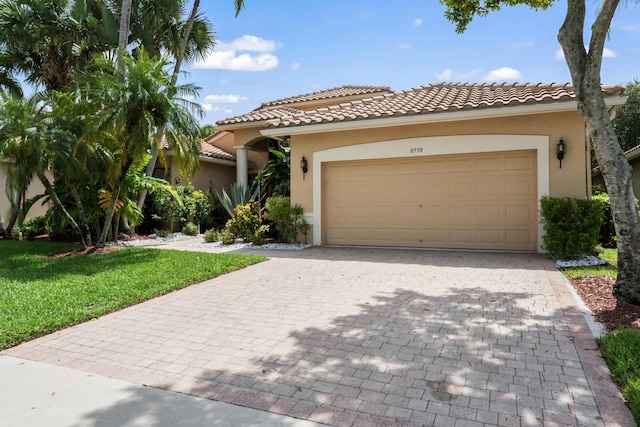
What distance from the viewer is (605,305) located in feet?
18.2

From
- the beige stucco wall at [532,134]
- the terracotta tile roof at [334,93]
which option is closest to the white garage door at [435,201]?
the beige stucco wall at [532,134]

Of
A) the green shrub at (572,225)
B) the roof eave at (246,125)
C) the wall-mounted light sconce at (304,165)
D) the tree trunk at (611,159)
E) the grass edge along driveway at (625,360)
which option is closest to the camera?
the grass edge along driveway at (625,360)

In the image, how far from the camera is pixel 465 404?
3.13 metres

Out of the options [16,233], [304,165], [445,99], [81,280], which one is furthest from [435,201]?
[16,233]

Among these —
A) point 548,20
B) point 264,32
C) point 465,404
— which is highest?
point 264,32

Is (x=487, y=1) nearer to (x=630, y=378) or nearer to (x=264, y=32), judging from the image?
(x=630, y=378)

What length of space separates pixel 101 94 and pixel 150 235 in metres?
6.80

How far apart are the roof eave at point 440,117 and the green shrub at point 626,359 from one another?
658 cm

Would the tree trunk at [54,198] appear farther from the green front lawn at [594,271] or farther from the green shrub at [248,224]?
the green front lawn at [594,271]

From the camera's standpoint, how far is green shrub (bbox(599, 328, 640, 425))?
306 centimetres

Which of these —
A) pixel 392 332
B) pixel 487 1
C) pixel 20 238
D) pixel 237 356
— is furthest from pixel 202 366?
pixel 20 238

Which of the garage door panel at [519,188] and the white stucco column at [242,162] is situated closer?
the garage door panel at [519,188]

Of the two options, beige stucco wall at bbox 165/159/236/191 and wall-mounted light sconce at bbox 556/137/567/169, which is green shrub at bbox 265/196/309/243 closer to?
beige stucco wall at bbox 165/159/236/191

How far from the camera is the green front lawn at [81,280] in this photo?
205 inches
